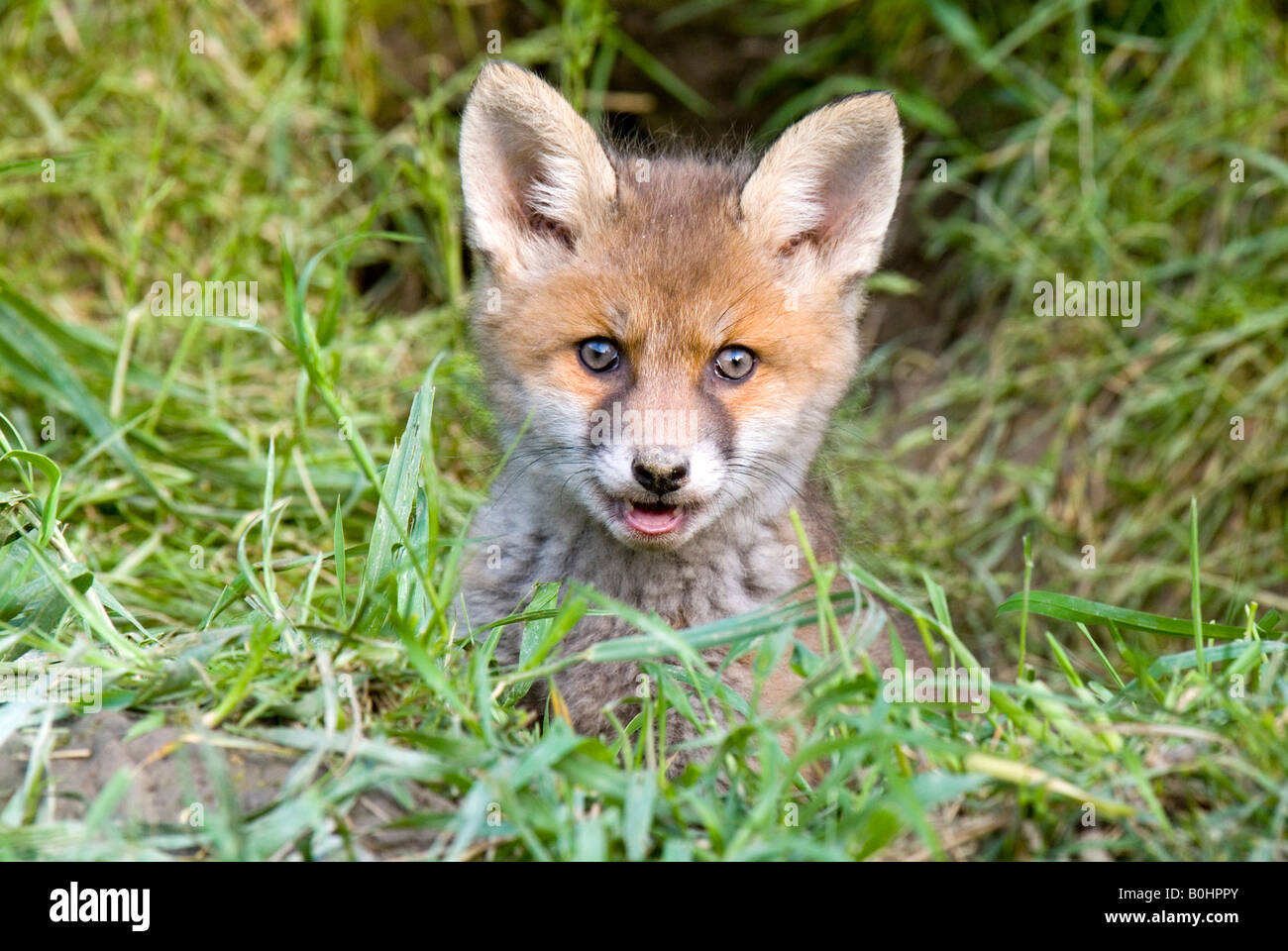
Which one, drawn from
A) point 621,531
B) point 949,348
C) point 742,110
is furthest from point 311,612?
point 742,110

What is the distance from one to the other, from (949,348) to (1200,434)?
4.48 feet

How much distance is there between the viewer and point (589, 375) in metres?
3.46

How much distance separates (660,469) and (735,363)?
1.56 feet

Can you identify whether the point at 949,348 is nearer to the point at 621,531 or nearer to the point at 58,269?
the point at 621,531

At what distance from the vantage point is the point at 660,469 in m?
3.17

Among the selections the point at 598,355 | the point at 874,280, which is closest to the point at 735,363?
the point at 598,355

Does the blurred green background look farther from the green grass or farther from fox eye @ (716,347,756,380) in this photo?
fox eye @ (716,347,756,380)

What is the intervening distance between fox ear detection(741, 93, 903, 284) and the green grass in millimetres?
493

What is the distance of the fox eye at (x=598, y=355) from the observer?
11.3 feet

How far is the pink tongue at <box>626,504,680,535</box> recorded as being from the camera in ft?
11.0

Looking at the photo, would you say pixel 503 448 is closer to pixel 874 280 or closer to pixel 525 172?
pixel 525 172

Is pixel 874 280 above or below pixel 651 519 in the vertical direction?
above

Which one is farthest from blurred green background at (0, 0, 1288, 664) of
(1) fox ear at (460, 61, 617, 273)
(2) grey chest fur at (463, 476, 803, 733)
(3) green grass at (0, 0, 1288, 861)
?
(1) fox ear at (460, 61, 617, 273)

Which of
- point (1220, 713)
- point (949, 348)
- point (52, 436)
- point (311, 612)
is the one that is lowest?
point (1220, 713)
